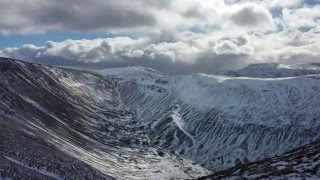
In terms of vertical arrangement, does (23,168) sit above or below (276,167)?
below

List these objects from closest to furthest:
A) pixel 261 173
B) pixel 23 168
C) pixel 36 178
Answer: pixel 261 173 < pixel 36 178 < pixel 23 168

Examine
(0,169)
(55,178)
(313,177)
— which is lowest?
(55,178)

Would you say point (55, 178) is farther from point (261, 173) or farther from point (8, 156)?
point (261, 173)

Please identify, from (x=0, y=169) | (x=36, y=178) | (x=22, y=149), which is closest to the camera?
(x=0, y=169)

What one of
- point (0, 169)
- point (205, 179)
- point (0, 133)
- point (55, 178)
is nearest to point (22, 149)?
point (0, 133)

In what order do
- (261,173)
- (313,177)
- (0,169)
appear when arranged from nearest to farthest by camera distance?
Answer: (313,177)
(261,173)
(0,169)

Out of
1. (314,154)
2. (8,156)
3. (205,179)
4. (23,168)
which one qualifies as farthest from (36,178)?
(314,154)

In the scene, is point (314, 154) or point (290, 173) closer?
point (290, 173)

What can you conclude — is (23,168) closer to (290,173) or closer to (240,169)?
(240,169)

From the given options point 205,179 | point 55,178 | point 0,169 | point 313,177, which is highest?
point 313,177
